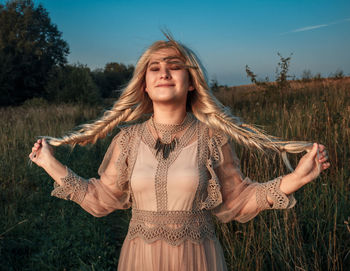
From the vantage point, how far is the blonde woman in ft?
6.00

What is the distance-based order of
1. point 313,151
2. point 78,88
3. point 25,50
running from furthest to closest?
point 25,50 < point 78,88 < point 313,151

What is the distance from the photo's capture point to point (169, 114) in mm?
2035

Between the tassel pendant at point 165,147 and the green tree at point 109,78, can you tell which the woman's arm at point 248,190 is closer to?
the tassel pendant at point 165,147

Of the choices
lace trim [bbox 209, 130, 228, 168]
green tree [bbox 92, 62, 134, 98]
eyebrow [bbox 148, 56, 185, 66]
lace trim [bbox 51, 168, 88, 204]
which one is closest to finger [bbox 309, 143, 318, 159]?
lace trim [bbox 209, 130, 228, 168]

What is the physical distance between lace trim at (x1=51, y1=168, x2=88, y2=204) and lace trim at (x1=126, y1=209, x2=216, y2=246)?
404 millimetres

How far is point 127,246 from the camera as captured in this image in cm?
195

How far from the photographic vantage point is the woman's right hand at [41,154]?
1.95 m

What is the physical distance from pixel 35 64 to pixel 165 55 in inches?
1132

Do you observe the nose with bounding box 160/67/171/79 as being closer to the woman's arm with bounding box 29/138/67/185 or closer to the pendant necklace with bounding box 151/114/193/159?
the pendant necklace with bounding box 151/114/193/159

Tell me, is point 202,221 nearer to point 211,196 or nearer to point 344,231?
point 211,196

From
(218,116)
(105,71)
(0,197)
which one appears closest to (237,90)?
(0,197)

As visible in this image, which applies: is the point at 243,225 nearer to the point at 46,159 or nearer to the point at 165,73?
the point at 165,73

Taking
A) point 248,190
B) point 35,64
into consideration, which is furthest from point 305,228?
point 35,64

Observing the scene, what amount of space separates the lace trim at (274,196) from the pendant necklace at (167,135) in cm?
59
